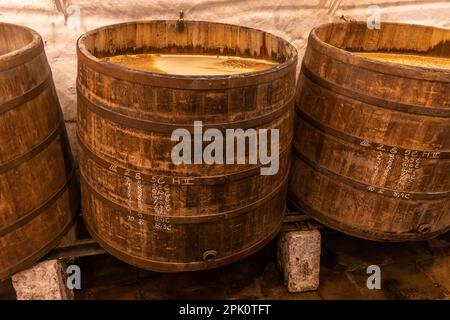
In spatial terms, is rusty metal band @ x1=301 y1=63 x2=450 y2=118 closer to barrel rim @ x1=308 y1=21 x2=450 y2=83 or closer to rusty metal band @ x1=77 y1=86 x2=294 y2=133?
barrel rim @ x1=308 y1=21 x2=450 y2=83

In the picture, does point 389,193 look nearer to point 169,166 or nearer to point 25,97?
point 169,166

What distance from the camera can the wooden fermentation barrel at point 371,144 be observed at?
2.37 metres

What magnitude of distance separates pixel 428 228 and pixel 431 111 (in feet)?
3.08

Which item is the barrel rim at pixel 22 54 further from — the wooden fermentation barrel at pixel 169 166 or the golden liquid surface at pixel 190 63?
the golden liquid surface at pixel 190 63

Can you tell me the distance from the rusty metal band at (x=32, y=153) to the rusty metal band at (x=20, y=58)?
47cm

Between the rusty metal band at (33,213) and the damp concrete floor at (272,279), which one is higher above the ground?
the rusty metal band at (33,213)

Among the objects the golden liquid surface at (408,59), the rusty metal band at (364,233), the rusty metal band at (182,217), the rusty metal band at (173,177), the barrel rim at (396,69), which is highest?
the barrel rim at (396,69)

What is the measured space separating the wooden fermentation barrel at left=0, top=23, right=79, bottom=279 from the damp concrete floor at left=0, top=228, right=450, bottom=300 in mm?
700

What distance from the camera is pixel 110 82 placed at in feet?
6.55

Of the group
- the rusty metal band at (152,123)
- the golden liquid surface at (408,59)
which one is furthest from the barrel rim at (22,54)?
the golden liquid surface at (408,59)

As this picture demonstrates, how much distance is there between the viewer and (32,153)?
2277 millimetres

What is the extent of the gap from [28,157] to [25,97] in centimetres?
34

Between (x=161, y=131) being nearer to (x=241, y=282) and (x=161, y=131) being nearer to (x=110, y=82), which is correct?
(x=110, y=82)

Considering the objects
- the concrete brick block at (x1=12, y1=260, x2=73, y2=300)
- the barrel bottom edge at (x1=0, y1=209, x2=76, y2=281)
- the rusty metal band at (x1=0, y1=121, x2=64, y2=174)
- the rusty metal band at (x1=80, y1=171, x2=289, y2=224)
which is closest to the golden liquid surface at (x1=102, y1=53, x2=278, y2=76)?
the rusty metal band at (x1=0, y1=121, x2=64, y2=174)
